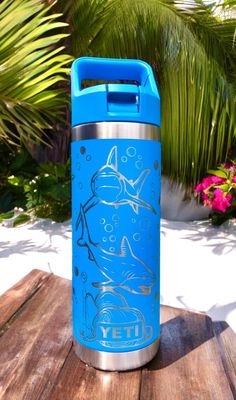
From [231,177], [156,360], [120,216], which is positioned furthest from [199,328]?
[231,177]

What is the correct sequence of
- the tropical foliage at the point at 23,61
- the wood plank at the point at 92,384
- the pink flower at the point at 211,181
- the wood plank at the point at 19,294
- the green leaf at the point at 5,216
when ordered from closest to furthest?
the wood plank at the point at 92,384 → the wood plank at the point at 19,294 → the tropical foliage at the point at 23,61 → the pink flower at the point at 211,181 → the green leaf at the point at 5,216

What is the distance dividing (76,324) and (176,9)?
9.28 ft

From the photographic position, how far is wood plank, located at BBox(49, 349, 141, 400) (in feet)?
2.46

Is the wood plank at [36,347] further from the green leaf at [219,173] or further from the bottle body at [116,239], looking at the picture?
the green leaf at [219,173]

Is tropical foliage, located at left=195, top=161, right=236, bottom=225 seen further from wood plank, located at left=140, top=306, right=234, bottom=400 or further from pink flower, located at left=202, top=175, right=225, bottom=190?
wood plank, located at left=140, top=306, right=234, bottom=400

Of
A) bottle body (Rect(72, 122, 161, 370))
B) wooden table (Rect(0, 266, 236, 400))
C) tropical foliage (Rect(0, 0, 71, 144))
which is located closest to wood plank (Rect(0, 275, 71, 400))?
wooden table (Rect(0, 266, 236, 400))

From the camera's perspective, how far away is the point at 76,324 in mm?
891

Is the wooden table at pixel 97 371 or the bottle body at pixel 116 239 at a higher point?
the bottle body at pixel 116 239

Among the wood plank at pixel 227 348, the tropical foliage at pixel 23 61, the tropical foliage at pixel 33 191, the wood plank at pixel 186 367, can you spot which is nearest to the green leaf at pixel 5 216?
the tropical foliage at pixel 33 191

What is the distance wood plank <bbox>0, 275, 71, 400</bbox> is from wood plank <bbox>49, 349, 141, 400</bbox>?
0.03 meters

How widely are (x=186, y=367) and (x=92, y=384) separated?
0.26m

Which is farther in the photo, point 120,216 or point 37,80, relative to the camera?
point 37,80

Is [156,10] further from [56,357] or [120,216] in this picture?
[56,357]

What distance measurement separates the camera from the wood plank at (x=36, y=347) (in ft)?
2.56
